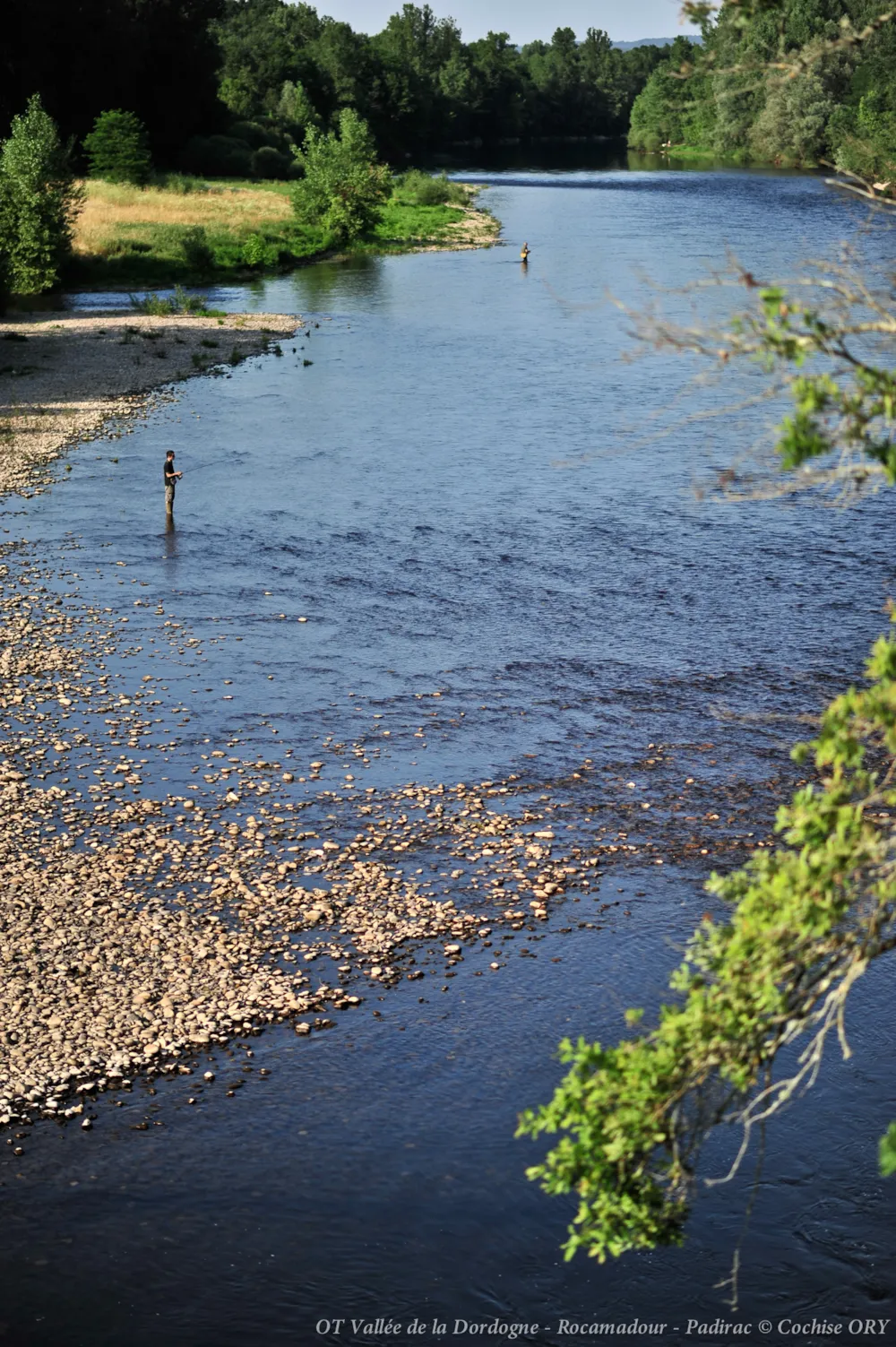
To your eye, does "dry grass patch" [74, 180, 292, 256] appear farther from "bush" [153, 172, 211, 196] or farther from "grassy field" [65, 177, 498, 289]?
"bush" [153, 172, 211, 196]

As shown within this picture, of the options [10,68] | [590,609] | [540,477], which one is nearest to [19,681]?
[590,609]

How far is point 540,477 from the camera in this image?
132 ft

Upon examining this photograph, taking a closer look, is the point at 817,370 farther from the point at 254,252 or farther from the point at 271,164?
the point at 271,164

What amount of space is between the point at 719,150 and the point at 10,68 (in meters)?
74.0

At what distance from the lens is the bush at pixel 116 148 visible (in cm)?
9444

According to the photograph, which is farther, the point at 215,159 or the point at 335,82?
the point at 335,82

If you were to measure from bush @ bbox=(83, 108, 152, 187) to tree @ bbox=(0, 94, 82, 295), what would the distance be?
1095 inches

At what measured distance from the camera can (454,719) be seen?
24.9 m

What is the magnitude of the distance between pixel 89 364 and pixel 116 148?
47.6 meters

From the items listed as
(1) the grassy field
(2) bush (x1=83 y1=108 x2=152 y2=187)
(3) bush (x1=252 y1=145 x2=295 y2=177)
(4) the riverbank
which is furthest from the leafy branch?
(3) bush (x1=252 y1=145 x2=295 y2=177)

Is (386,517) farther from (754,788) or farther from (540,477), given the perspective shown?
(754,788)

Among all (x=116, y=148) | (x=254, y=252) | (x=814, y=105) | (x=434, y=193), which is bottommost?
(x=254, y=252)

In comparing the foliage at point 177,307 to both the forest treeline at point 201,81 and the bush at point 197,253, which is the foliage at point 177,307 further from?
the forest treeline at point 201,81

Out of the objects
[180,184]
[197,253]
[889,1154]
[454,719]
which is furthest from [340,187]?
[889,1154]
